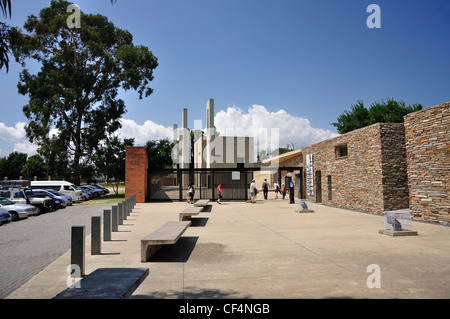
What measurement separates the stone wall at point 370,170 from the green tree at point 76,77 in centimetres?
2569

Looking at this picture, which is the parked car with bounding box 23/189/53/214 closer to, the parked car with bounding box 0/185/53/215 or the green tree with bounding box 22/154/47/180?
the parked car with bounding box 0/185/53/215

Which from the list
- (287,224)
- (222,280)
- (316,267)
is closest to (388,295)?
(316,267)

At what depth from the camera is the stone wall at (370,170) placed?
16828 millimetres

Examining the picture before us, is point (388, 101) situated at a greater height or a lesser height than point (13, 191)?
greater

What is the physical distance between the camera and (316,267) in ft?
20.6

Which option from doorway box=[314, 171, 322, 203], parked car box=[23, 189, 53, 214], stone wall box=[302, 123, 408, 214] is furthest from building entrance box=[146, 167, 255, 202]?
parked car box=[23, 189, 53, 214]

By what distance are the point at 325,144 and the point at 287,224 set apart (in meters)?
12.3

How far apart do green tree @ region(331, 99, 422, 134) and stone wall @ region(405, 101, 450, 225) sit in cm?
3287

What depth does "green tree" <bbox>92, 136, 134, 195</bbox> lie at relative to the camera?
34219 mm

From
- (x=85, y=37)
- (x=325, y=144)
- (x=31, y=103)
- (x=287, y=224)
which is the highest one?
(x=85, y=37)

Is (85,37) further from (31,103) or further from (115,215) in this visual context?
(115,215)

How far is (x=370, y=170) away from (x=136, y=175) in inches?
669

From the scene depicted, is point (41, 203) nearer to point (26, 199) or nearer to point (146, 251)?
point (26, 199)
